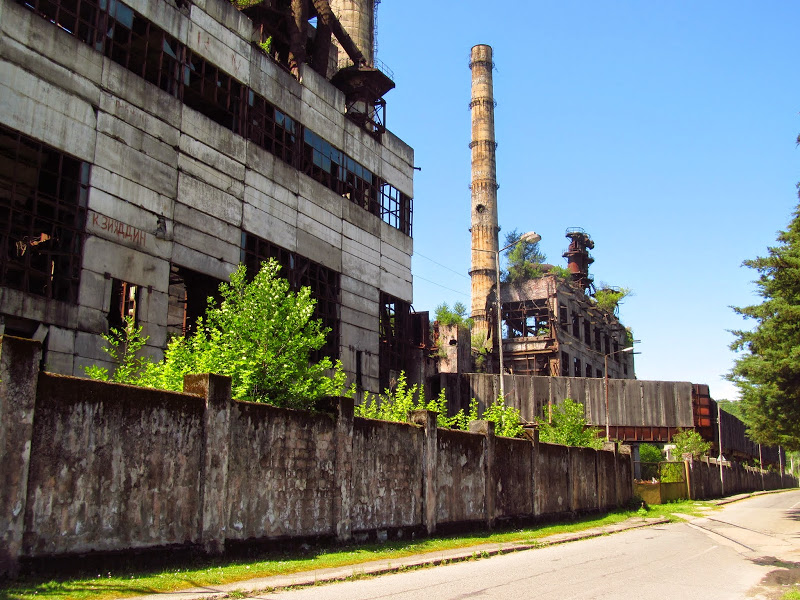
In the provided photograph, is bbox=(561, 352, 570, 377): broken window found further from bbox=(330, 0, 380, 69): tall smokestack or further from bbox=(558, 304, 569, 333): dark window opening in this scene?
bbox=(330, 0, 380, 69): tall smokestack

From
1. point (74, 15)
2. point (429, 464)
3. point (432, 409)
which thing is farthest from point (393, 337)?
point (74, 15)

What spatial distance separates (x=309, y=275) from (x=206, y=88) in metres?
8.79

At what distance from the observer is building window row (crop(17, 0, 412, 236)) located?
22.2 meters

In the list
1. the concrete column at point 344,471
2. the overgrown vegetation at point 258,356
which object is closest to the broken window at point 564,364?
the concrete column at point 344,471

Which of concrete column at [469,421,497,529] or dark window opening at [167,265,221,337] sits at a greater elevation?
dark window opening at [167,265,221,337]

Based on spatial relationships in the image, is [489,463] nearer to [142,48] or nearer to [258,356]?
[258,356]

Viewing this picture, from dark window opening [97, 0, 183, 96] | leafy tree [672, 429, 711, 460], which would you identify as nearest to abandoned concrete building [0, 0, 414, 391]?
dark window opening [97, 0, 183, 96]

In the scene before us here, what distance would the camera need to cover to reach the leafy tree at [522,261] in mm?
61906

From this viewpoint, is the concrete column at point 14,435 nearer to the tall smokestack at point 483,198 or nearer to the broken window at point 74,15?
the broken window at point 74,15

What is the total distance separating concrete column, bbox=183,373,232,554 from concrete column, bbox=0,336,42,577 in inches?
125

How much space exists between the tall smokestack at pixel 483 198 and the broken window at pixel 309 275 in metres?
29.6

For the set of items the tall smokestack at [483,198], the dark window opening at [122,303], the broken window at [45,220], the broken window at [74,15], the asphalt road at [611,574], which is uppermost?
the tall smokestack at [483,198]

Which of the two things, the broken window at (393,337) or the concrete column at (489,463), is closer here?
the concrete column at (489,463)

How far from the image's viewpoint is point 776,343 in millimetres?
26688
